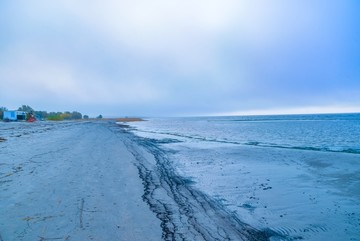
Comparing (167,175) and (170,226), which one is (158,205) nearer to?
(170,226)

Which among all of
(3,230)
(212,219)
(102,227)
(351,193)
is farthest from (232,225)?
(351,193)

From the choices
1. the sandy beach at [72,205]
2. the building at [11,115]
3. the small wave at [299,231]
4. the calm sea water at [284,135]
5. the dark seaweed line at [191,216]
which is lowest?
the calm sea water at [284,135]

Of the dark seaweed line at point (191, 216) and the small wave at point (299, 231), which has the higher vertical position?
the dark seaweed line at point (191, 216)

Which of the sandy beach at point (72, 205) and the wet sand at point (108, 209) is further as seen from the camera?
the wet sand at point (108, 209)

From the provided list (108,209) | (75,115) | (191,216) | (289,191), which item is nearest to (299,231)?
(191,216)

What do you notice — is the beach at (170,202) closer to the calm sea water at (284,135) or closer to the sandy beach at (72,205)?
the sandy beach at (72,205)

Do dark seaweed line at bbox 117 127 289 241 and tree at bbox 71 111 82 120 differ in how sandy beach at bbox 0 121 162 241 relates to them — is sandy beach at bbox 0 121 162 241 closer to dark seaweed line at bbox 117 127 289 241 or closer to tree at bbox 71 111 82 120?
dark seaweed line at bbox 117 127 289 241

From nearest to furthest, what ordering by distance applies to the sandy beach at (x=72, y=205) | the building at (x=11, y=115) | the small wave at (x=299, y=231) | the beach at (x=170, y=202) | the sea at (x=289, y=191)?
the sandy beach at (x=72, y=205) → the beach at (x=170, y=202) → the small wave at (x=299, y=231) → the sea at (x=289, y=191) → the building at (x=11, y=115)

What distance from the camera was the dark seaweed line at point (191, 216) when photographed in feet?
16.8

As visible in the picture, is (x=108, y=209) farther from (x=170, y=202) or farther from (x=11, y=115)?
(x=11, y=115)

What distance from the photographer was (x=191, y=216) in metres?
6.10

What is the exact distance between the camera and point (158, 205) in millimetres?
6754

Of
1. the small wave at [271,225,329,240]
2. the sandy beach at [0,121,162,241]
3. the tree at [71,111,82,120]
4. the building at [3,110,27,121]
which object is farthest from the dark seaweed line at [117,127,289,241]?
the tree at [71,111,82,120]

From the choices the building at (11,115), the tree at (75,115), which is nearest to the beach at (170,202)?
the building at (11,115)
